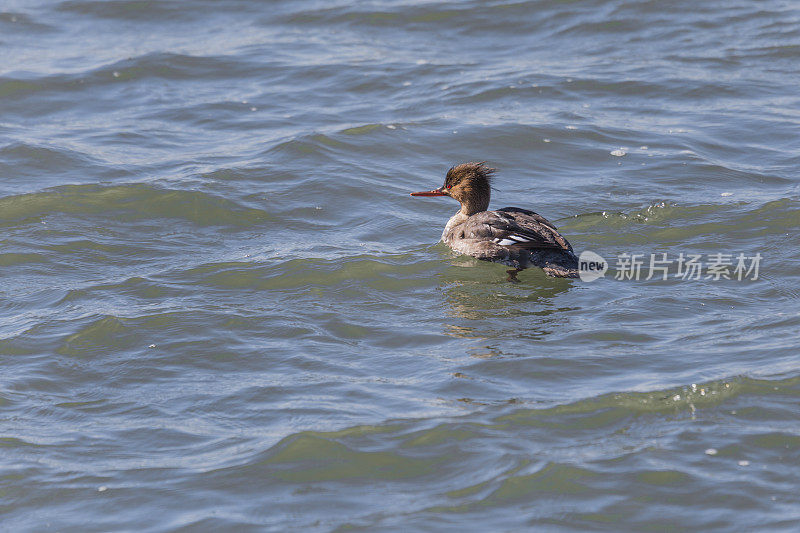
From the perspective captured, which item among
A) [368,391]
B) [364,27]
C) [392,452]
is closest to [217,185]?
[368,391]

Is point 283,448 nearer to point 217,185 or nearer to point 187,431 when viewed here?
point 187,431

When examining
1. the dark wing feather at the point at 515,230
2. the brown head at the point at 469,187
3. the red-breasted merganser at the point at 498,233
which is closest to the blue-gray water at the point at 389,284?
the red-breasted merganser at the point at 498,233

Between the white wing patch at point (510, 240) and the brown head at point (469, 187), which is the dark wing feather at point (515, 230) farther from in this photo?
the brown head at point (469, 187)

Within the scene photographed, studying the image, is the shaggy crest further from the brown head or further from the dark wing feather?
the dark wing feather

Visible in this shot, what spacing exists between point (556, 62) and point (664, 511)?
411 inches

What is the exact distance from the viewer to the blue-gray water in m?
5.55

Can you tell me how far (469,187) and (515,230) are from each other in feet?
4.08

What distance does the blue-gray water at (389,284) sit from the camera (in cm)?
555

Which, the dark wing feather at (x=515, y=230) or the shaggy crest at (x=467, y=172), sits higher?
the shaggy crest at (x=467, y=172)

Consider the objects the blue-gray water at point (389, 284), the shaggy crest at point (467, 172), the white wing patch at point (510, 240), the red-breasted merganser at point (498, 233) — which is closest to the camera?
the blue-gray water at point (389, 284)

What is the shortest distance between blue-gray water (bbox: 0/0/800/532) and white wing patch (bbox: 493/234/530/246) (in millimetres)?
281

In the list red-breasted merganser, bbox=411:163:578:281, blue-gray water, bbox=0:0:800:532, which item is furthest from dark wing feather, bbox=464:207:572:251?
blue-gray water, bbox=0:0:800:532

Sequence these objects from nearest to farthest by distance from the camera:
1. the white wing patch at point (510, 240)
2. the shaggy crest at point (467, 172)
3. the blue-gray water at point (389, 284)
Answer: the blue-gray water at point (389, 284) < the white wing patch at point (510, 240) < the shaggy crest at point (467, 172)

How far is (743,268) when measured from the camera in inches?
331
